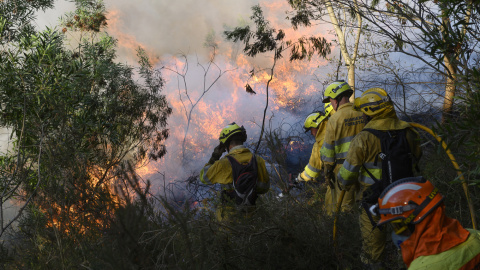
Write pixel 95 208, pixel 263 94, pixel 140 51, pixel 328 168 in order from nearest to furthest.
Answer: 1. pixel 95 208
2. pixel 328 168
3. pixel 140 51
4. pixel 263 94

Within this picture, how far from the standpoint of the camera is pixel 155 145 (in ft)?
49.5

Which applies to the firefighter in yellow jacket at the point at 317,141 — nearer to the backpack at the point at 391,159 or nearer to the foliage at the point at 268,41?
the backpack at the point at 391,159

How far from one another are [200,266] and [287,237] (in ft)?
4.16

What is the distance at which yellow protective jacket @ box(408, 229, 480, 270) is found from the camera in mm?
2027

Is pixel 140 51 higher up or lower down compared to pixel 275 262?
higher up

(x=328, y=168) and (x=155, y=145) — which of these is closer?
(x=328, y=168)

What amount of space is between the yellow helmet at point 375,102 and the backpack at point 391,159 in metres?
0.21

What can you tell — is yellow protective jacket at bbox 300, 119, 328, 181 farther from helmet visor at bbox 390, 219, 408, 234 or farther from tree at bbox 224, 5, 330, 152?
tree at bbox 224, 5, 330, 152

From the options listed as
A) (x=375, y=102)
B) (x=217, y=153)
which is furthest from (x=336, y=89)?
(x=217, y=153)

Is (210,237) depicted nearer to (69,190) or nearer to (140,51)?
(69,190)

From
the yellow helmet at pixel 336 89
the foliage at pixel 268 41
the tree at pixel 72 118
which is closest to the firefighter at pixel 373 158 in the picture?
the yellow helmet at pixel 336 89

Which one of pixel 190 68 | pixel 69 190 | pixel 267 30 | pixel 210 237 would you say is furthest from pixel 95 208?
pixel 190 68

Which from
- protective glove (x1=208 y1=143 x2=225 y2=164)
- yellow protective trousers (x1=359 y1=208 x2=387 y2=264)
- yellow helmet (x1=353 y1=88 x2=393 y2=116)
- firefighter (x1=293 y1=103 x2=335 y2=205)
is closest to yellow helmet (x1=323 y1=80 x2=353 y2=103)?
firefighter (x1=293 y1=103 x2=335 y2=205)

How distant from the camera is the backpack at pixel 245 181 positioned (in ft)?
14.4
